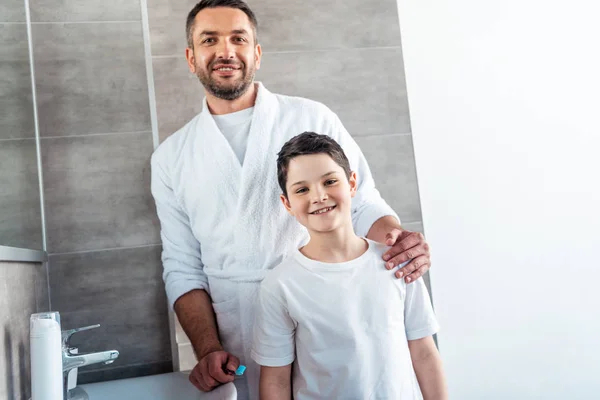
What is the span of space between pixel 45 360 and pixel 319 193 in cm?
62

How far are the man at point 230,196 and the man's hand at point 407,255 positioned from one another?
0.12m

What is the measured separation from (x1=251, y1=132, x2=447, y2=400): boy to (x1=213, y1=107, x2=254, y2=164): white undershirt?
0.91 ft

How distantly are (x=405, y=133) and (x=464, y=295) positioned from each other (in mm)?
551

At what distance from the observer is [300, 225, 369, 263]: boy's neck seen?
1326 mm

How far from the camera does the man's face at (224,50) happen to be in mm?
1541

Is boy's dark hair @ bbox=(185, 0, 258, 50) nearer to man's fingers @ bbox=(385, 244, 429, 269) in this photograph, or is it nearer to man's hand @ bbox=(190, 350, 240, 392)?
man's fingers @ bbox=(385, 244, 429, 269)

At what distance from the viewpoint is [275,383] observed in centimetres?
129

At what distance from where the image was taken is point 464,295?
1942mm

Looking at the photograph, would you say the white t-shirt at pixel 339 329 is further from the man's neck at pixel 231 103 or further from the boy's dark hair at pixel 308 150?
the man's neck at pixel 231 103

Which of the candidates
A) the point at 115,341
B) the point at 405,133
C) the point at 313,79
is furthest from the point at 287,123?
the point at 115,341

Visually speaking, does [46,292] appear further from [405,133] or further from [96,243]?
[405,133]

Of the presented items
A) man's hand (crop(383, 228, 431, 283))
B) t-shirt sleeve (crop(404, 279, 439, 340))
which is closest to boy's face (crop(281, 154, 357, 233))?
man's hand (crop(383, 228, 431, 283))

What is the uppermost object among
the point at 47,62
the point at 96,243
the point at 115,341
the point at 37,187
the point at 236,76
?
the point at 47,62

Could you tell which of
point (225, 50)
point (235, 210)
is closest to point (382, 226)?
point (235, 210)
